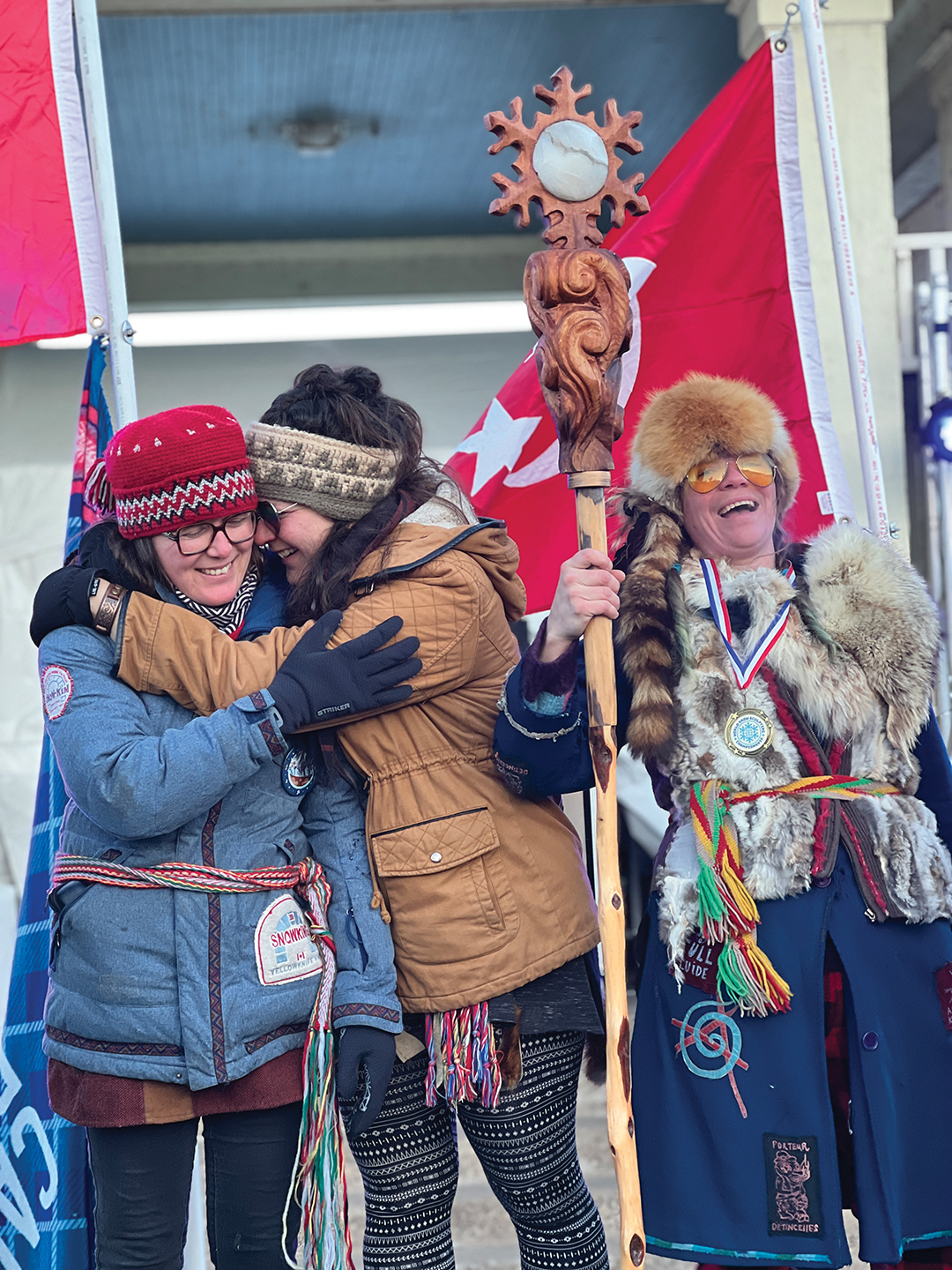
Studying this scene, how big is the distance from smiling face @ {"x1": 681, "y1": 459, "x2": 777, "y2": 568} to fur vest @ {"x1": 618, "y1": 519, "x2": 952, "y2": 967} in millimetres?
49

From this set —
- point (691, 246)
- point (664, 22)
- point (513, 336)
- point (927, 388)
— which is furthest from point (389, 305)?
point (691, 246)

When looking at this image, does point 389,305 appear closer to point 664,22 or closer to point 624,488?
point 664,22

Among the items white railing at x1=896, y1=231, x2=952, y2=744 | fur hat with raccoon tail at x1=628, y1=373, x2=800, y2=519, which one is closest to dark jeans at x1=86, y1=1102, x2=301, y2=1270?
fur hat with raccoon tail at x1=628, y1=373, x2=800, y2=519

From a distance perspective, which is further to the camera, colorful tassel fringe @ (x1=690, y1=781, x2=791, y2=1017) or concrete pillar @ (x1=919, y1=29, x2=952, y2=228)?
concrete pillar @ (x1=919, y1=29, x2=952, y2=228)

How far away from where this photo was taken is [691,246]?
2906 millimetres

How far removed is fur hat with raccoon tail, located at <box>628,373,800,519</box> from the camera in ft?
6.69

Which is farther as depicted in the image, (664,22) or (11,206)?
(664,22)

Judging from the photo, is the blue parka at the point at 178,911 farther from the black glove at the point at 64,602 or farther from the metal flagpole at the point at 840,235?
the metal flagpole at the point at 840,235

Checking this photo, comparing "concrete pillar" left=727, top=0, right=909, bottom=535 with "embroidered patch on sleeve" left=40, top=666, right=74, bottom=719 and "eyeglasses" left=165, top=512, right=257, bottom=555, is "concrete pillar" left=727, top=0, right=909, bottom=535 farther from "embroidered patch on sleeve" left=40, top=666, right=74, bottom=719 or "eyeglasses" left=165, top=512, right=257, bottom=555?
"embroidered patch on sleeve" left=40, top=666, right=74, bottom=719

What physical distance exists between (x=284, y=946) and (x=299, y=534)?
23.3 inches

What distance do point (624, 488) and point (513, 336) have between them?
4.27 metres

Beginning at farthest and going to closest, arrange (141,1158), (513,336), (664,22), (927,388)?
(513,336) → (664,22) → (927,388) → (141,1158)

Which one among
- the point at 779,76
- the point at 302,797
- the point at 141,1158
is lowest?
the point at 141,1158

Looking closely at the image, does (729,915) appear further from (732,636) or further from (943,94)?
(943,94)
